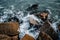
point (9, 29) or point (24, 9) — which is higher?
point (9, 29)

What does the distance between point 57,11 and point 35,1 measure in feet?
8.09

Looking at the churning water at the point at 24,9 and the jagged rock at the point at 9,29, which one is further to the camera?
the churning water at the point at 24,9

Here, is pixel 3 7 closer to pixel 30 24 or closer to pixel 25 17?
pixel 25 17

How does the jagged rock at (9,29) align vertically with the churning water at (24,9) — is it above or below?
above

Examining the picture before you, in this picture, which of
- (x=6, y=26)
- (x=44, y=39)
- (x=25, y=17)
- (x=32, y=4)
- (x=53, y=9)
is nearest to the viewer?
(x=44, y=39)

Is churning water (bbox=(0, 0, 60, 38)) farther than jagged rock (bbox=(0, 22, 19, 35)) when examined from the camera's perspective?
Yes

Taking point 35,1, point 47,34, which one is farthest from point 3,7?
point 47,34

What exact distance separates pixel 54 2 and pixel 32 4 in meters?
1.69

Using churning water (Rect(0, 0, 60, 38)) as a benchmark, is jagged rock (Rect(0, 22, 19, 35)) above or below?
above

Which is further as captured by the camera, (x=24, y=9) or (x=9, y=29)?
(x=24, y=9)

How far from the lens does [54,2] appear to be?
13.7 meters

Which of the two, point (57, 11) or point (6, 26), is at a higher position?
point (6, 26)

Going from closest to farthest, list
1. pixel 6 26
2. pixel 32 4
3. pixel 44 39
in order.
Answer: pixel 44 39
pixel 6 26
pixel 32 4

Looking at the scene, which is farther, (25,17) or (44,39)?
(25,17)
